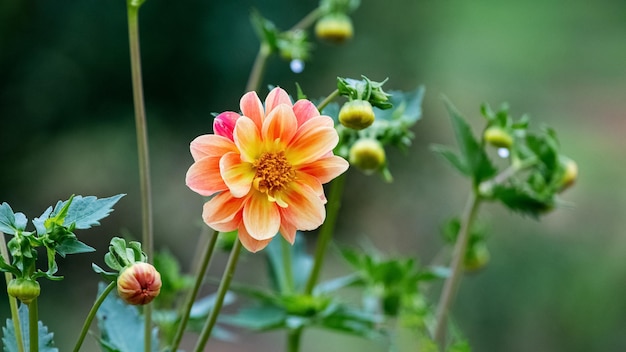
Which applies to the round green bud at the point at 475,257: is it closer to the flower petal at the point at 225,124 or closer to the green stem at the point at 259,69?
the green stem at the point at 259,69

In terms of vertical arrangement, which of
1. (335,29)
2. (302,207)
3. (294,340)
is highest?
(335,29)

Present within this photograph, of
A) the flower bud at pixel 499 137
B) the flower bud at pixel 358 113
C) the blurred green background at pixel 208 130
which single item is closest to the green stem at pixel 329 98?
the flower bud at pixel 358 113

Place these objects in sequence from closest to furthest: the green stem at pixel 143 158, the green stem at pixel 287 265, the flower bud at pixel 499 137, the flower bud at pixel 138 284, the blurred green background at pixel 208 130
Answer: the flower bud at pixel 138 284 < the green stem at pixel 143 158 < the flower bud at pixel 499 137 < the green stem at pixel 287 265 < the blurred green background at pixel 208 130

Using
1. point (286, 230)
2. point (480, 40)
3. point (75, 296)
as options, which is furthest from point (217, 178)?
point (480, 40)

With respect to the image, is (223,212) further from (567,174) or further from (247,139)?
(567,174)

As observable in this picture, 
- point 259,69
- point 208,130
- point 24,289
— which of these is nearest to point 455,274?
point 259,69

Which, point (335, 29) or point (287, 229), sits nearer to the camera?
point (287, 229)

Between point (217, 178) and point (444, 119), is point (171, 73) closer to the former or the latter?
point (444, 119)
